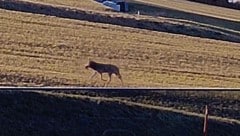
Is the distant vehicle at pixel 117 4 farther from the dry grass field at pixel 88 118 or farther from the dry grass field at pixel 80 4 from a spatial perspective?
the dry grass field at pixel 88 118

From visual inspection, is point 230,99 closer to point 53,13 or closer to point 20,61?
point 20,61

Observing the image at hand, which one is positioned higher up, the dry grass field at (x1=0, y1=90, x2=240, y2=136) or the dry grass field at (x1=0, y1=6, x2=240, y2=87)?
the dry grass field at (x1=0, y1=90, x2=240, y2=136)

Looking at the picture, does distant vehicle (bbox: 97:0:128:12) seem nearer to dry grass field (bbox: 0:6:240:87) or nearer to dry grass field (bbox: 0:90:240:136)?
dry grass field (bbox: 0:6:240:87)

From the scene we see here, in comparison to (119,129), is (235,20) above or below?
below

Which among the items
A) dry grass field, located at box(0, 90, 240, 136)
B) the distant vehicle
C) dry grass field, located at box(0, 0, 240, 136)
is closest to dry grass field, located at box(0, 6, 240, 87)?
dry grass field, located at box(0, 0, 240, 136)

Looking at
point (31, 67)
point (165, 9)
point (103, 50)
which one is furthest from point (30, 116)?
point (165, 9)

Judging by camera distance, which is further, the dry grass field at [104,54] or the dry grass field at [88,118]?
the dry grass field at [104,54]

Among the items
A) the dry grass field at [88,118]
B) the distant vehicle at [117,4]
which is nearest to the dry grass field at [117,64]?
the dry grass field at [88,118]

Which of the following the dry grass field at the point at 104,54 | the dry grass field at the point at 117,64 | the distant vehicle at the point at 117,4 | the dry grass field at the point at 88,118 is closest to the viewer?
the dry grass field at the point at 88,118
